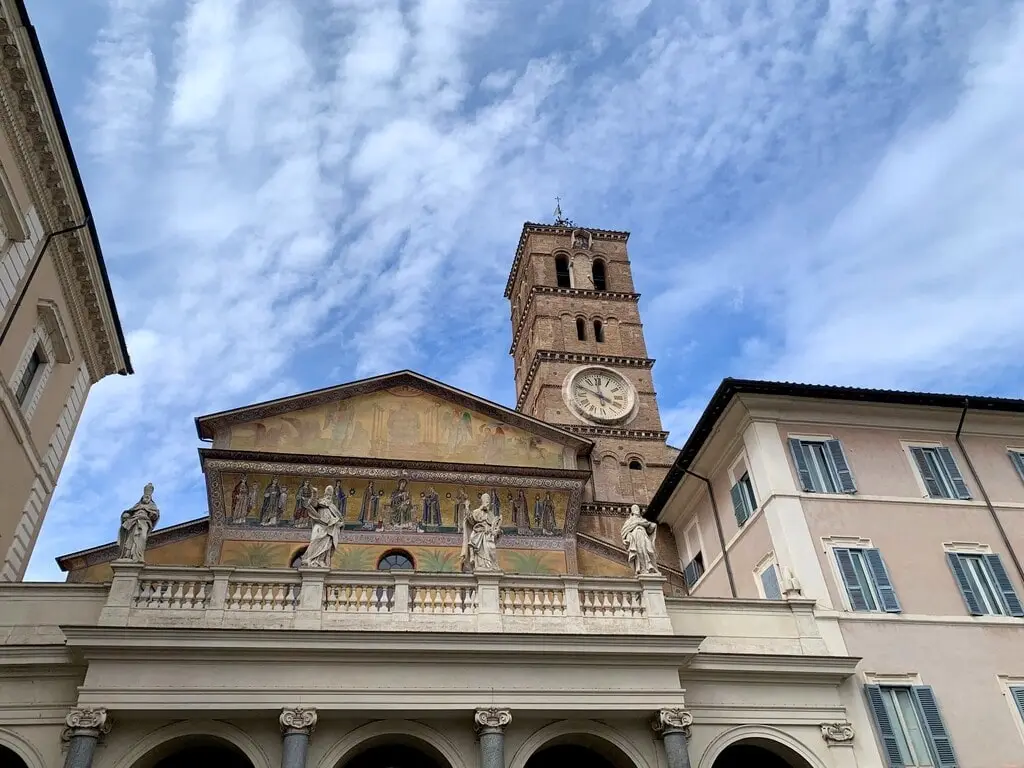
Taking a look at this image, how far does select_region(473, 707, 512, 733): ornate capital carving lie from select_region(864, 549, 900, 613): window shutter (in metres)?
8.01

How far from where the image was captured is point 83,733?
1231cm

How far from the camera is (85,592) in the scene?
1445 cm

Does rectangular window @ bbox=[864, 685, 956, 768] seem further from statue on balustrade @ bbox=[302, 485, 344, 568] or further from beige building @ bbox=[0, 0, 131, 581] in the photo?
beige building @ bbox=[0, 0, 131, 581]

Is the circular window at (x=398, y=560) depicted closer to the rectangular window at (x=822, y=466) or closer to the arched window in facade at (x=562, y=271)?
the rectangular window at (x=822, y=466)

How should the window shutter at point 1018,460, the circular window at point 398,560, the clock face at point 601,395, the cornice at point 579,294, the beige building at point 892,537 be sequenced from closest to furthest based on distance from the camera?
the beige building at point 892,537 < the window shutter at point 1018,460 < the circular window at point 398,560 < the clock face at point 601,395 < the cornice at point 579,294

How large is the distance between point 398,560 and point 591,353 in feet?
69.8

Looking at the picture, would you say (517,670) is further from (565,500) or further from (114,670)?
(565,500)

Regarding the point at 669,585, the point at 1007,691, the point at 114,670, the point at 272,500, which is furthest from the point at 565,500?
the point at 114,670

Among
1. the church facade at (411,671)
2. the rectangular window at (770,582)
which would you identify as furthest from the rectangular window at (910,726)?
the rectangular window at (770,582)

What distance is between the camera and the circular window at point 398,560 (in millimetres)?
20766

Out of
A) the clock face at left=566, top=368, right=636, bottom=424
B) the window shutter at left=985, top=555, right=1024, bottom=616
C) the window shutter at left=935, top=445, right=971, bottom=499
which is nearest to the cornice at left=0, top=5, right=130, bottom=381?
the window shutter at left=935, top=445, right=971, bottom=499

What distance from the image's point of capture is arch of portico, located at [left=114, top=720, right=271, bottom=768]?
42.0ft

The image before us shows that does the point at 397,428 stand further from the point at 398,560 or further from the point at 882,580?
the point at 882,580

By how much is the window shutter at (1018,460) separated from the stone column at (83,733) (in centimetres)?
1908
